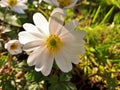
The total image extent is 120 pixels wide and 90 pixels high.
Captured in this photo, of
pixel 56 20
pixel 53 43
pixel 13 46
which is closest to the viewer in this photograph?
pixel 56 20

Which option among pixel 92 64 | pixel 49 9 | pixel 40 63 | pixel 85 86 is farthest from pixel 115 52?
pixel 40 63

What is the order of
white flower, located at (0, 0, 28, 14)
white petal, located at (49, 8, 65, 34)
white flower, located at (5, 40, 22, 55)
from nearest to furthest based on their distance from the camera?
1. white petal, located at (49, 8, 65, 34)
2. white flower, located at (5, 40, 22, 55)
3. white flower, located at (0, 0, 28, 14)

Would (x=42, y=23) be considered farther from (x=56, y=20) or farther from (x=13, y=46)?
(x=13, y=46)

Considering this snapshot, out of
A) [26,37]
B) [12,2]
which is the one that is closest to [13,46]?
[26,37]

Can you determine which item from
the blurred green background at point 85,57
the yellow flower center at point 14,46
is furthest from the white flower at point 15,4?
the yellow flower center at point 14,46

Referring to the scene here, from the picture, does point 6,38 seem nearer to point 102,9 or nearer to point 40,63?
point 40,63

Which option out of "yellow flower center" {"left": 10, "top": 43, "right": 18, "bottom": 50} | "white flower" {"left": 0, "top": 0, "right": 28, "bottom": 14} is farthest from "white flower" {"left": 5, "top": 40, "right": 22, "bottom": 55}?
"white flower" {"left": 0, "top": 0, "right": 28, "bottom": 14}

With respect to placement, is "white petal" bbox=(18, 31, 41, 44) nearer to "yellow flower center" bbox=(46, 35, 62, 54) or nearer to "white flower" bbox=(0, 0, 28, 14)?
"yellow flower center" bbox=(46, 35, 62, 54)
